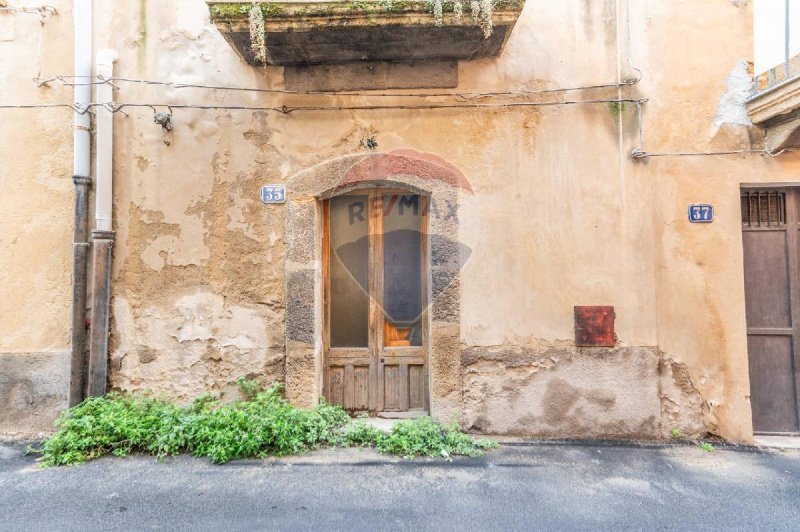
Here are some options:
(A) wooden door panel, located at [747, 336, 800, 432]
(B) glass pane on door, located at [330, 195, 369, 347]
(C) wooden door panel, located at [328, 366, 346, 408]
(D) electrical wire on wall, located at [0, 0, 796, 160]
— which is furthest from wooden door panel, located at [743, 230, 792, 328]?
(C) wooden door panel, located at [328, 366, 346, 408]

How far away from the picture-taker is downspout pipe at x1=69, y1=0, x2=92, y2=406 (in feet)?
12.9

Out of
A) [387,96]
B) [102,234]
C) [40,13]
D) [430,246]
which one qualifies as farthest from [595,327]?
[40,13]

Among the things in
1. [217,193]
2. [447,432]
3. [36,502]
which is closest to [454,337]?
[447,432]

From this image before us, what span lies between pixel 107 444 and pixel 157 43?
3713 millimetres

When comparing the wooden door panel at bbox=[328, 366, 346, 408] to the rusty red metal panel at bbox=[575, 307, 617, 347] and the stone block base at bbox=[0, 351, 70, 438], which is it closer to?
the rusty red metal panel at bbox=[575, 307, 617, 347]

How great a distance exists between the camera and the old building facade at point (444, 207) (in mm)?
3838

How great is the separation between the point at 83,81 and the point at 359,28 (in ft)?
9.01

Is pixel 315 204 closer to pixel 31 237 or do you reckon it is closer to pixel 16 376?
pixel 31 237

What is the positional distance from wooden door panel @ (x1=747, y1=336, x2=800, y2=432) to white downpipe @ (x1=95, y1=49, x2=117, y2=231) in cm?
617

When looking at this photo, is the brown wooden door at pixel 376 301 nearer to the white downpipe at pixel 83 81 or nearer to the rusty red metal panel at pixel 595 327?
→ the rusty red metal panel at pixel 595 327

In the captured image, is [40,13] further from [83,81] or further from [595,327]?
[595,327]

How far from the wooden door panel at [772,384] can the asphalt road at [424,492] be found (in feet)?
1.12

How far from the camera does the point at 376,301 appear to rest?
428 centimetres

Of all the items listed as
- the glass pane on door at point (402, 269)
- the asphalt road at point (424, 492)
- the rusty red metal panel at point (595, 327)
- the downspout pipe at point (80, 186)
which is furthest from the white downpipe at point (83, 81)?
the rusty red metal panel at point (595, 327)
